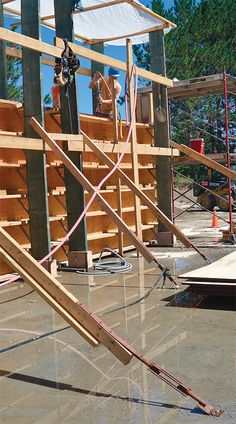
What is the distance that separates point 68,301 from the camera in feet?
15.4

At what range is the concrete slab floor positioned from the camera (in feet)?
12.2

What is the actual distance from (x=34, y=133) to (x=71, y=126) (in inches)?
33.4

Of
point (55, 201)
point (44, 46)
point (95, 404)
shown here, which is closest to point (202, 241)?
point (55, 201)

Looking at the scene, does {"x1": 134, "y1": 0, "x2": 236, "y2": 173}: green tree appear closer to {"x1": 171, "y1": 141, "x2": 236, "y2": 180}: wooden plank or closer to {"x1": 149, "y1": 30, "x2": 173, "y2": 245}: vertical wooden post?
{"x1": 149, "y1": 30, "x2": 173, "y2": 245}: vertical wooden post

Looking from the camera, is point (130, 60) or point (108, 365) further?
point (130, 60)

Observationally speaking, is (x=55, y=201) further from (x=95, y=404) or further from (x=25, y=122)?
(x=95, y=404)

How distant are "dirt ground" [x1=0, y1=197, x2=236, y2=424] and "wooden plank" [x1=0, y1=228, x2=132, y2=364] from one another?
26cm

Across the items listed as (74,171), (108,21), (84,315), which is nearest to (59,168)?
(74,171)

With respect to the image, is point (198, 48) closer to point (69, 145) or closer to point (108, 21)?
point (108, 21)

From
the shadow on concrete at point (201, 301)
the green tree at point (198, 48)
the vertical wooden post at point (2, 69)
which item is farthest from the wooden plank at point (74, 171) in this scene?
the green tree at point (198, 48)

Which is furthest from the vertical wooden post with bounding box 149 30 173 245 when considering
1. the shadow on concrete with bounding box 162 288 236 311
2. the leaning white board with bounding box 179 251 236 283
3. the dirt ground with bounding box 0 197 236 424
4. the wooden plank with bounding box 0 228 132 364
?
the wooden plank with bounding box 0 228 132 364

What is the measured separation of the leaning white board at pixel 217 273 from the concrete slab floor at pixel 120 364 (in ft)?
1.12

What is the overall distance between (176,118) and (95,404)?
37056 millimetres

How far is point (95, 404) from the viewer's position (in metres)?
3.86
